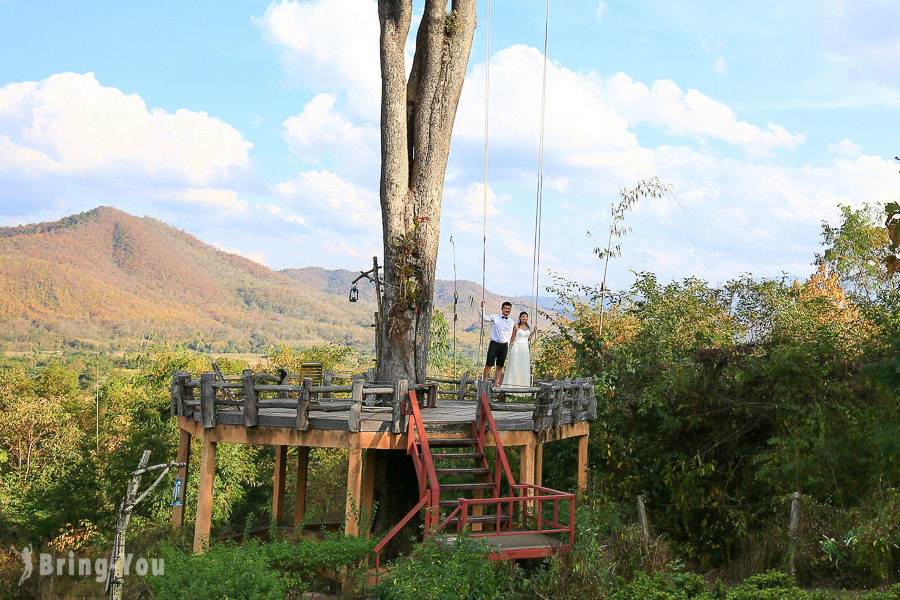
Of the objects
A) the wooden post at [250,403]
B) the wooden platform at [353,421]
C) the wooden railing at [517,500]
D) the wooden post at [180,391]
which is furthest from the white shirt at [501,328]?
the wooden post at [180,391]

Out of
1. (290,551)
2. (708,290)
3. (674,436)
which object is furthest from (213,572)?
(708,290)

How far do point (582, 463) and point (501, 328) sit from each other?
248cm

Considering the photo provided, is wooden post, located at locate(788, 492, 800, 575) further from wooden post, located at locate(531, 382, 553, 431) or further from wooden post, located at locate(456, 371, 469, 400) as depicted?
wooden post, located at locate(456, 371, 469, 400)

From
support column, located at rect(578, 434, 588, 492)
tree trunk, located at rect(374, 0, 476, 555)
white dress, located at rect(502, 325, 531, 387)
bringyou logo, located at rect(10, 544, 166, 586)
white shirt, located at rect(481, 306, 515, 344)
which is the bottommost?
bringyou logo, located at rect(10, 544, 166, 586)

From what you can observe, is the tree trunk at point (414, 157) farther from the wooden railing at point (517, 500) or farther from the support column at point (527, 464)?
the wooden railing at point (517, 500)

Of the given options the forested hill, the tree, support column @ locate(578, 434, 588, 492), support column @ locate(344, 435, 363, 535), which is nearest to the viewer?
support column @ locate(344, 435, 363, 535)

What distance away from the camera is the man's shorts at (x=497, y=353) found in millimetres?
13133

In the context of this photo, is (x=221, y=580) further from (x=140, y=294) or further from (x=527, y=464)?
(x=140, y=294)

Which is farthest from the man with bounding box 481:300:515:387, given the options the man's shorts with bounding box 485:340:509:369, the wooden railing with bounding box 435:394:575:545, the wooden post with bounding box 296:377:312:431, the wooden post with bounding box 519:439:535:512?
the wooden post with bounding box 296:377:312:431

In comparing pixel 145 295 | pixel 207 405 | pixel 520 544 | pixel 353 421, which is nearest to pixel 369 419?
pixel 353 421

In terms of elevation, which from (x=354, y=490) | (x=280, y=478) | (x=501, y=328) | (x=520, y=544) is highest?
(x=501, y=328)

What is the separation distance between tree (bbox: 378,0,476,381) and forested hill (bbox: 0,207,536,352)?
83.7m

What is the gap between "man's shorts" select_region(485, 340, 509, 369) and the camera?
43.1ft

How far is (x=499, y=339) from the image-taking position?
42.7 feet
